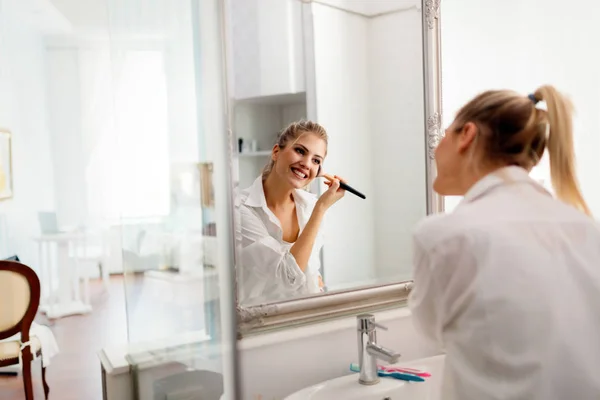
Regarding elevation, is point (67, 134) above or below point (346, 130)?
above

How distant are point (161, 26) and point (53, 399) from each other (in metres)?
2.22

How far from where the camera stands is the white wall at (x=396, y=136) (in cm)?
126

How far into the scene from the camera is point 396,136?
129 centimetres

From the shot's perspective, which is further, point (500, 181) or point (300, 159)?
point (300, 159)

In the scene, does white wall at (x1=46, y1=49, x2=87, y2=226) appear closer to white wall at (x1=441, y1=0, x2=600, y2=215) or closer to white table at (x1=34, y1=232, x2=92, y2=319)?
white table at (x1=34, y1=232, x2=92, y2=319)

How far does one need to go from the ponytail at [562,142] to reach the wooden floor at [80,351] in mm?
2154

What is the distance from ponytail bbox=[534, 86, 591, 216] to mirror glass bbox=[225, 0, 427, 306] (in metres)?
0.49

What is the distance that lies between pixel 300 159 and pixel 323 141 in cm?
7

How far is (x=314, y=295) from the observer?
1.15 metres

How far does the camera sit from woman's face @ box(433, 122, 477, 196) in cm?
77

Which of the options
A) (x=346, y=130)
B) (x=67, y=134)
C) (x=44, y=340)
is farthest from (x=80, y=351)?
(x=346, y=130)

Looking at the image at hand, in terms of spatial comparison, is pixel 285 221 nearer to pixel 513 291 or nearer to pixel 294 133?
pixel 294 133

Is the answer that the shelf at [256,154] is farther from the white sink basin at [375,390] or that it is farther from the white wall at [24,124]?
the white wall at [24,124]

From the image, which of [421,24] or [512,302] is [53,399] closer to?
[421,24]
